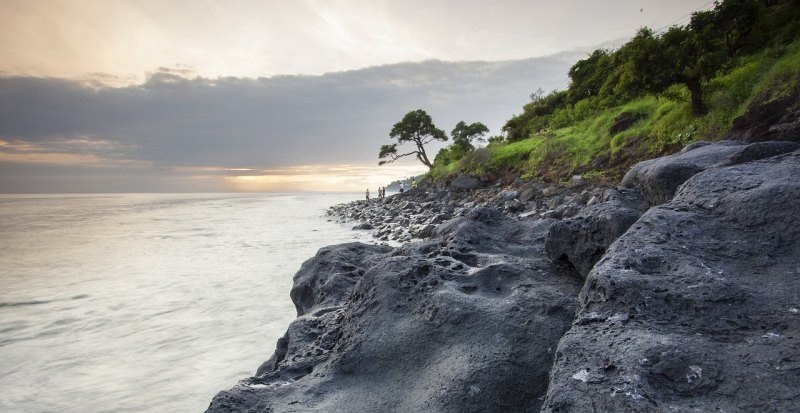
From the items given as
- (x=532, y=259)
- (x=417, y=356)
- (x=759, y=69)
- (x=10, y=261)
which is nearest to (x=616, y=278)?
(x=417, y=356)

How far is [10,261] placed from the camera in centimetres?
1873

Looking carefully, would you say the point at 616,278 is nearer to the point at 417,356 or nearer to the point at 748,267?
the point at 748,267

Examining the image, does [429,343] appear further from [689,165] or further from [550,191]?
[550,191]

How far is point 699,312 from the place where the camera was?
2.17 m

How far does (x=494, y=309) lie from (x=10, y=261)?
79.7ft

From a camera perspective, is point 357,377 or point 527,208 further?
point 527,208

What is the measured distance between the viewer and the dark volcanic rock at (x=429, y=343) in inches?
108

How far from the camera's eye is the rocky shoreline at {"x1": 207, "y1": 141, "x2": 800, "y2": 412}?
185 cm

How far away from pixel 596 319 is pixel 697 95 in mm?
17048

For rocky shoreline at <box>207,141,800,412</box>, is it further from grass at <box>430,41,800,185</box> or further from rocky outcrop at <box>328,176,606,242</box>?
grass at <box>430,41,800,185</box>

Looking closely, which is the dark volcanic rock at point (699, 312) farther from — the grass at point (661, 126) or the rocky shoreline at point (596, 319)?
the grass at point (661, 126)

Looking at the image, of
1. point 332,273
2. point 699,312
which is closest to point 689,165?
point 699,312

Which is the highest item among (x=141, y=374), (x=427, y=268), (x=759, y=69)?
(x=759, y=69)

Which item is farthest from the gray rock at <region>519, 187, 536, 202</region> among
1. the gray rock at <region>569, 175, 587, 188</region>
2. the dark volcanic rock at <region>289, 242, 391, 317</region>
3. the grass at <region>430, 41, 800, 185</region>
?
the dark volcanic rock at <region>289, 242, 391, 317</region>
